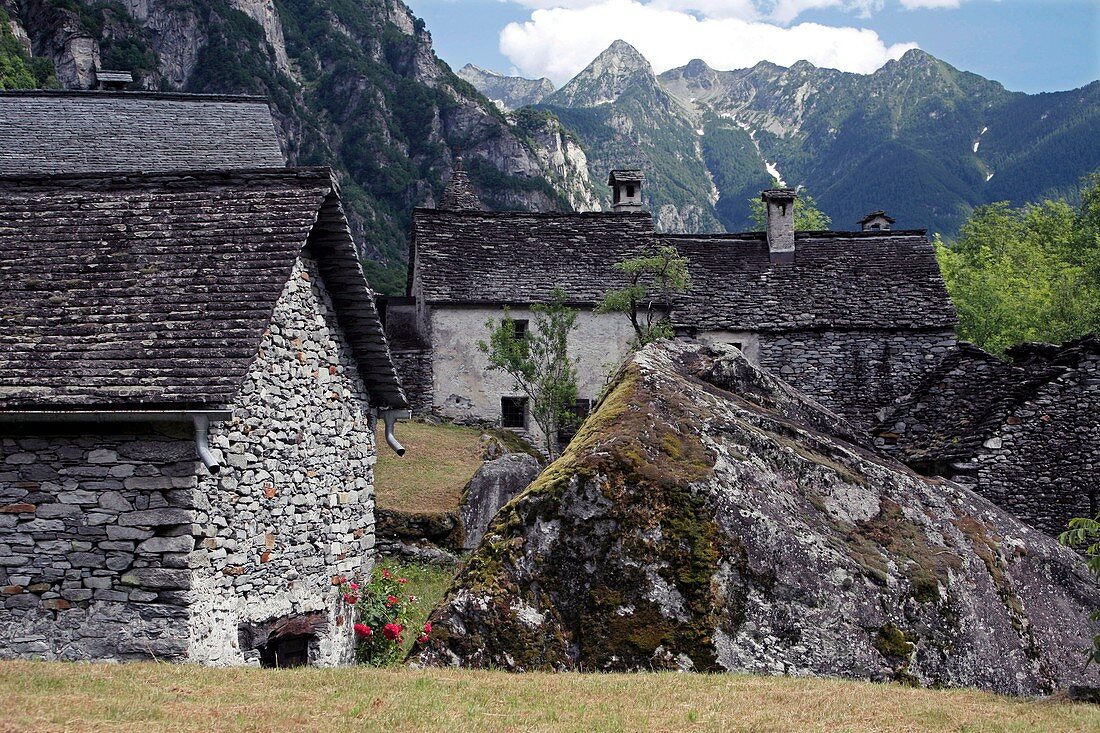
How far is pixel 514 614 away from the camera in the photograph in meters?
8.00

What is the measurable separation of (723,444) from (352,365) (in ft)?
19.2

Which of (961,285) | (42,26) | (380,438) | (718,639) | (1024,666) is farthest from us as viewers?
(42,26)

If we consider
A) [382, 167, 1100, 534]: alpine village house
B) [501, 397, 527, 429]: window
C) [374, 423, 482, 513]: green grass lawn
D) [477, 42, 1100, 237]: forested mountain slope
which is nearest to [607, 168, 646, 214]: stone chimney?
[382, 167, 1100, 534]: alpine village house

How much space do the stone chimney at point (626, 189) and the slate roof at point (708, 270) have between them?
280 cm

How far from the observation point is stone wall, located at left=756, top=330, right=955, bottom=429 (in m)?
30.4

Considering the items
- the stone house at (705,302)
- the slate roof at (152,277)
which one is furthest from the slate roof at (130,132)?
the slate roof at (152,277)

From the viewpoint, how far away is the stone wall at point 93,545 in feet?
31.2

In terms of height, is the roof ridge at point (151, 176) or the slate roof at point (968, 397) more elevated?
the roof ridge at point (151, 176)

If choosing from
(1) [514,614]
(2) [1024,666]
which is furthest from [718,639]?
(2) [1024,666]

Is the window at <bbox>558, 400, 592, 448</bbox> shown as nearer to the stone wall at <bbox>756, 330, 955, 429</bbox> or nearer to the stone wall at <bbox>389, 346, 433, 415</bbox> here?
the stone wall at <bbox>389, 346, 433, 415</bbox>

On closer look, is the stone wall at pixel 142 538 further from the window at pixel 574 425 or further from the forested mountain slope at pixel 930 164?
the forested mountain slope at pixel 930 164

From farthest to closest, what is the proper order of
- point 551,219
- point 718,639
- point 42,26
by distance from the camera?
point 42,26 < point 551,219 < point 718,639

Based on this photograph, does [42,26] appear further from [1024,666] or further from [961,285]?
[1024,666]

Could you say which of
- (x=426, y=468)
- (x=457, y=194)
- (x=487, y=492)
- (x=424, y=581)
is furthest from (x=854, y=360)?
(x=457, y=194)
